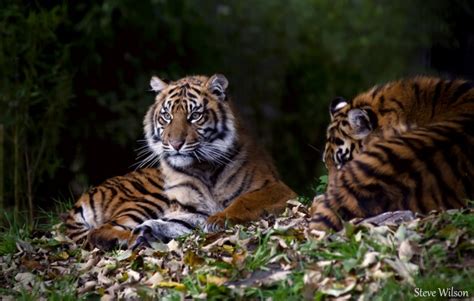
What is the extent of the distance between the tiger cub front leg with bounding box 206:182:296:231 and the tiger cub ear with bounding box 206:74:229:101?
2.61ft

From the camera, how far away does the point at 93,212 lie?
7.74 metres

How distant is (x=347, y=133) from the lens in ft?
21.2

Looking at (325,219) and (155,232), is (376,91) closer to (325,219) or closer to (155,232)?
(325,219)

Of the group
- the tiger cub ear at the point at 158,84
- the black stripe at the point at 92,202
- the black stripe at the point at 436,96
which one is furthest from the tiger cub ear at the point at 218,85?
the black stripe at the point at 436,96

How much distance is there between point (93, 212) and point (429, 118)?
273 centimetres

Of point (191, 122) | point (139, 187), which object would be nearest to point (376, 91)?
point (191, 122)

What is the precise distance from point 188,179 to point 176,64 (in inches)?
163

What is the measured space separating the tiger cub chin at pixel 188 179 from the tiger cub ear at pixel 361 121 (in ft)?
3.57

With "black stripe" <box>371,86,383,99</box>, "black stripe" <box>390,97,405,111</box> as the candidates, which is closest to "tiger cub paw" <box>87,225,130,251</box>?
"black stripe" <box>371,86,383,99</box>

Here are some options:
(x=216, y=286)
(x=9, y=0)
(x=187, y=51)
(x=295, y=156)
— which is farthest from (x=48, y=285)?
(x=295, y=156)

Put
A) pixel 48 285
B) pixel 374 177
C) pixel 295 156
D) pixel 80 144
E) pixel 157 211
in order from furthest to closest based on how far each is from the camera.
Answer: pixel 295 156 < pixel 80 144 < pixel 157 211 < pixel 48 285 < pixel 374 177

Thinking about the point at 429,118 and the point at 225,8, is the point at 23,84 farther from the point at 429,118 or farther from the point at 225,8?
the point at 225,8

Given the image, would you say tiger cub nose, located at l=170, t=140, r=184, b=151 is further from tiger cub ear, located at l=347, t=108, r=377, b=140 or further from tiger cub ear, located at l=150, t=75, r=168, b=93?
tiger cub ear, located at l=347, t=108, r=377, b=140

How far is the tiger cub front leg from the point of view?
6946mm
